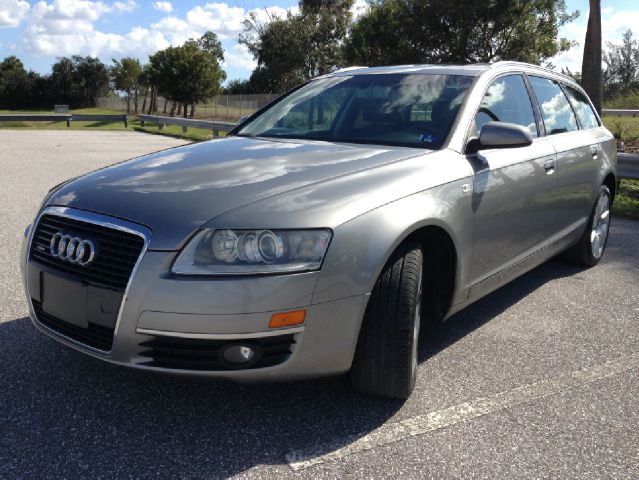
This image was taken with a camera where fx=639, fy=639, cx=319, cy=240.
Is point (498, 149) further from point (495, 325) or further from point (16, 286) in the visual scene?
point (16, 286)

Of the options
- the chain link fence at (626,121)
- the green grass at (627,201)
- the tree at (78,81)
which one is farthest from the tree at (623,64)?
the tree at (78,81)

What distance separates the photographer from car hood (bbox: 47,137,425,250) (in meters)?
2.54

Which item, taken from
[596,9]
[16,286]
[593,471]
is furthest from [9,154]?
[593,471]

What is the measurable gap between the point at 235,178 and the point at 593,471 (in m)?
1.89

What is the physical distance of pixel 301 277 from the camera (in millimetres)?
2428

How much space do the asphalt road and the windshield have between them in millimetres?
1230

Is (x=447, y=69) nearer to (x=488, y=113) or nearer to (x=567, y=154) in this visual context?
(x=488, y=113)

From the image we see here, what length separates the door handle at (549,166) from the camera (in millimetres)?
4062

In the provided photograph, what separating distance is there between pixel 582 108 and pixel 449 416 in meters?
3.46

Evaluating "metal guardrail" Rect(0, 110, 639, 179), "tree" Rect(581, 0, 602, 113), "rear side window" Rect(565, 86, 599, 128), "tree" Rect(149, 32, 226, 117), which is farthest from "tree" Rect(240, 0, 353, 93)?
"rear side window" Rect(565, 86, 599, 128)

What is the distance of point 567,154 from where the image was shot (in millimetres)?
4438

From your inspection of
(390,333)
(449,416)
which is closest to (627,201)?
(449,416)

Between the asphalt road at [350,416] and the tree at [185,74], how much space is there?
40.7 metres

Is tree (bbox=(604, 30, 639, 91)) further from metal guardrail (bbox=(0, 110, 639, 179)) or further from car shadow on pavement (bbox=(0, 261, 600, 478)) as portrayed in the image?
car shadow on pavement (bbox=(0, 261, 600, 478))
